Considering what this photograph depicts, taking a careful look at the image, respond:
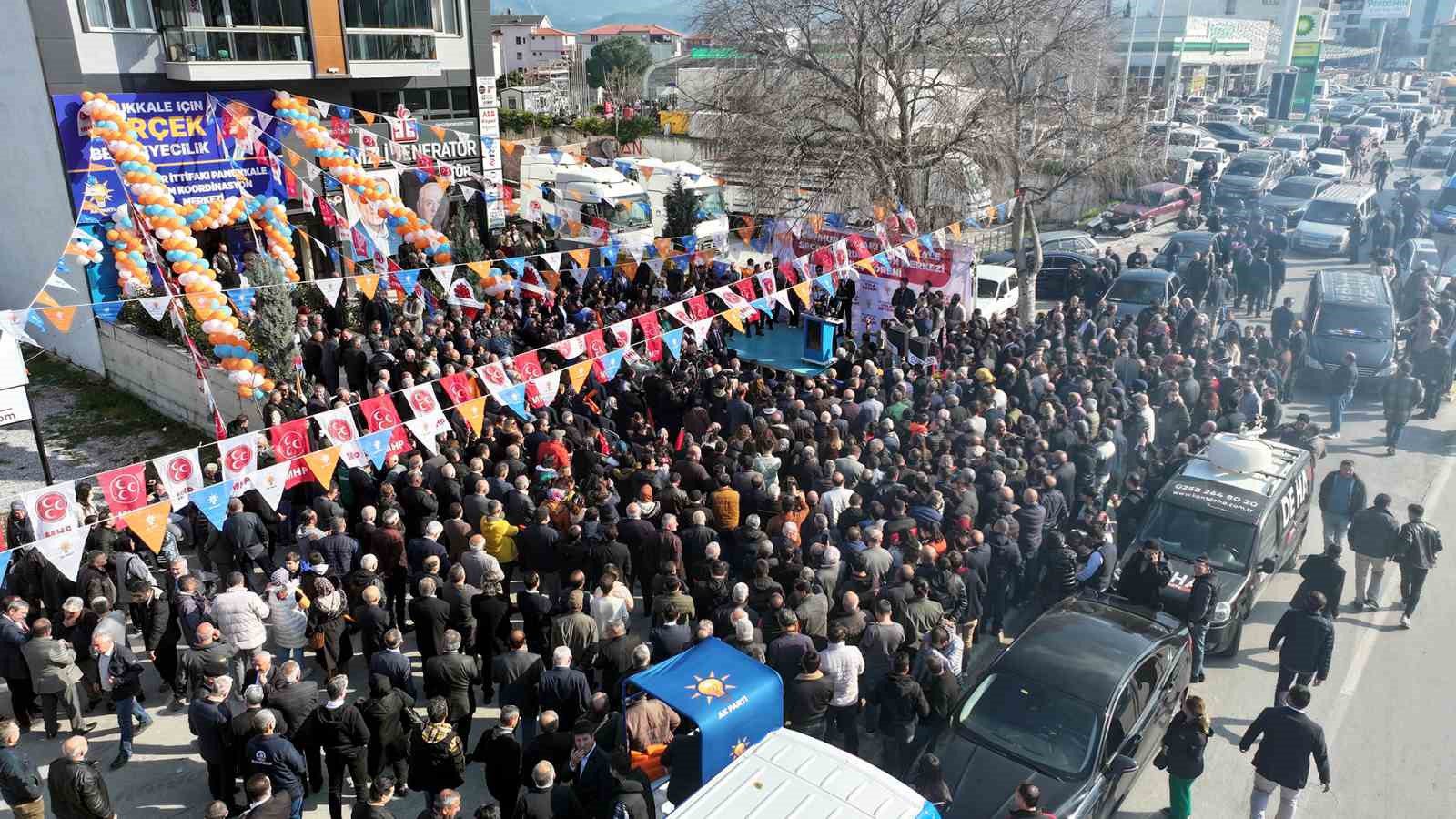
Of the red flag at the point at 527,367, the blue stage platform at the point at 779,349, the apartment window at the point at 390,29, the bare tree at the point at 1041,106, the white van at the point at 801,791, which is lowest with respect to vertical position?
the blue stage platform at the point at 779,349

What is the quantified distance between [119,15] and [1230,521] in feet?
65.5

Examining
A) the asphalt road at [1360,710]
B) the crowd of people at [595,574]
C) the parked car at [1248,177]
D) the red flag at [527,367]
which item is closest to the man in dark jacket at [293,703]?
the crowd of people at [595,574]

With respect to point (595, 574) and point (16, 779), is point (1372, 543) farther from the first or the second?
point (16, 779)

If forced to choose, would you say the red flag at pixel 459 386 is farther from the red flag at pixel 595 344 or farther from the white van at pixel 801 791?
the white van at pixel 801 791

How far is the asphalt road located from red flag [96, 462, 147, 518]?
9398 mm

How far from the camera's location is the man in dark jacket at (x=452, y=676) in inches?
294

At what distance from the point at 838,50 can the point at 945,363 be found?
9314 mm

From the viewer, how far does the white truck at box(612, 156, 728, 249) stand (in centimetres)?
2614

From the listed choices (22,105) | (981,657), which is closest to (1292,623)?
(981,657)

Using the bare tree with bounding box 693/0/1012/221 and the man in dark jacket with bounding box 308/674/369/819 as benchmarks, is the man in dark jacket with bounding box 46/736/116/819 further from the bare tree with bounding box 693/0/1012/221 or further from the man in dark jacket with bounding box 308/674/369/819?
the bare tree with bounding box 693/0/1012/221

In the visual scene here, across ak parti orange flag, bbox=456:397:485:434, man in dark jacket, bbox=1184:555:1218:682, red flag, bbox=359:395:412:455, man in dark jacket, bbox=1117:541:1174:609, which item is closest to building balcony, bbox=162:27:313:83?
red flag, bbox=359:395:412:455

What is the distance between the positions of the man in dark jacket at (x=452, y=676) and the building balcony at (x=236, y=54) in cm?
1526

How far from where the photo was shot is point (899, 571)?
8.60 meters

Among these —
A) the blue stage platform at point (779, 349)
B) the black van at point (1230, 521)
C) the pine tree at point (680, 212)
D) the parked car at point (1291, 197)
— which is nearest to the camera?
the black van at point (1230, 521)
